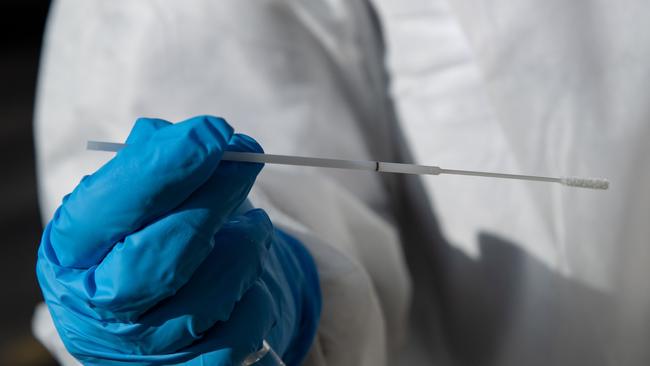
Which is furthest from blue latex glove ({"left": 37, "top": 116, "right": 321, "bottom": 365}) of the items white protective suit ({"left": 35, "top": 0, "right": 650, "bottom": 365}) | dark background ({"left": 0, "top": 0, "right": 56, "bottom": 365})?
dark background ({"left": 0, "top": 0, "right": 56, "bottom": 365})

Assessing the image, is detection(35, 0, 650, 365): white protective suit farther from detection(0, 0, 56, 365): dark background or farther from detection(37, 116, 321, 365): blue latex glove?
detection(0, 0, 56, 365): dark background

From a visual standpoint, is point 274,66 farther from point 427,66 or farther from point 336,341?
point 336,341

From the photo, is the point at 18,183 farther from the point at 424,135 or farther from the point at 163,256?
the point at 163,256

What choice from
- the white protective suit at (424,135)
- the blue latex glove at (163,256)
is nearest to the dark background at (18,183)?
the white protective suit at (424,135)

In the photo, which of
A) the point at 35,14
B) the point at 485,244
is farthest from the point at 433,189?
the point at 35,14

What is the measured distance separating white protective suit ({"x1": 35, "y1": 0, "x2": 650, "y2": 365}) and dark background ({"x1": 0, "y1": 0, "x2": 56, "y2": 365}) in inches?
29.4

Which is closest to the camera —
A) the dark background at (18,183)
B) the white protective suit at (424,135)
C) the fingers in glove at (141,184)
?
the fingers in glove at (141,184)

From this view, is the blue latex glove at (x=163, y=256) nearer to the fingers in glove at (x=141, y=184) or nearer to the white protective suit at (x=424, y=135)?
the fingers in glove at (x=141, y=184)

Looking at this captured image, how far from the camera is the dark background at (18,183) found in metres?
1.29

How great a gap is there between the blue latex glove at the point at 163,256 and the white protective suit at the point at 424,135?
0.40 ft

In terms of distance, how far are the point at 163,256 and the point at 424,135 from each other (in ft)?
1.00

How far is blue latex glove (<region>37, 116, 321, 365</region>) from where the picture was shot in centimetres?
36

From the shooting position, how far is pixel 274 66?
0.61 meters

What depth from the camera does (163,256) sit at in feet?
1.18
